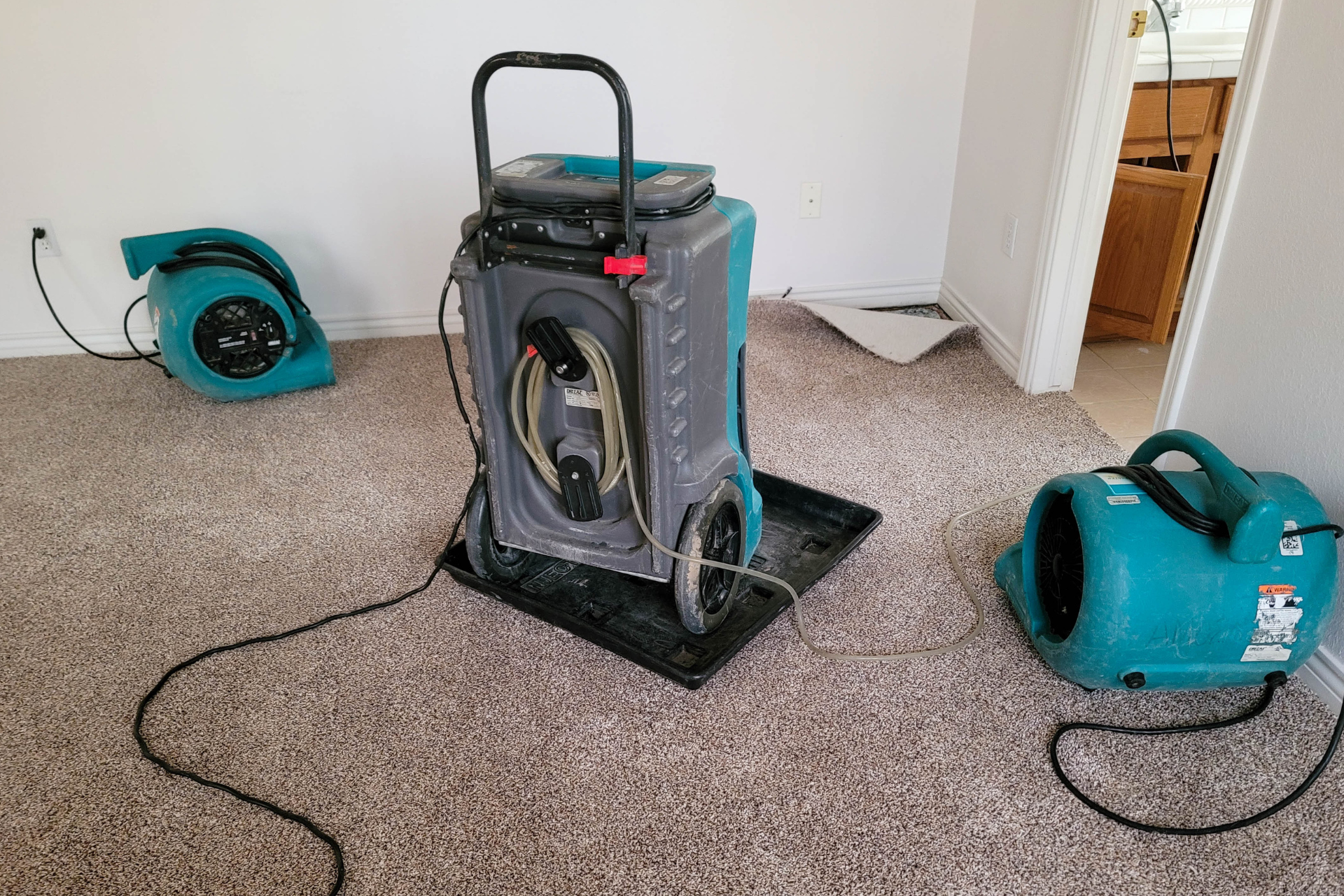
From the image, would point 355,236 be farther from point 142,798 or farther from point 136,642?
point 142,798

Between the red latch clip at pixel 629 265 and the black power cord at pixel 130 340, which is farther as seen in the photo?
the black power cord at pixel 130 340

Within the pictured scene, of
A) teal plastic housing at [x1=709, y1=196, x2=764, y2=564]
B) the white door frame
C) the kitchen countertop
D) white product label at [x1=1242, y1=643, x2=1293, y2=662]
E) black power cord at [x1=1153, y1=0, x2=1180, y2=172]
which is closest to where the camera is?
white product label at [x1=1242, y1=643, x2=1293, y2=662]

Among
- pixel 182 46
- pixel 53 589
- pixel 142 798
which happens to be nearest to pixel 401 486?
pixel 53 589

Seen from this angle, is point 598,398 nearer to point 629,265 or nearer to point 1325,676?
point 629,265

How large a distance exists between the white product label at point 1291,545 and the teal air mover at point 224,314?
7.32 feet

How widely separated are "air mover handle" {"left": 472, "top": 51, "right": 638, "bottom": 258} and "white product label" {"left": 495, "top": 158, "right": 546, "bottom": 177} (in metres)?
0.03

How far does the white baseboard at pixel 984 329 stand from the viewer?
255 cm

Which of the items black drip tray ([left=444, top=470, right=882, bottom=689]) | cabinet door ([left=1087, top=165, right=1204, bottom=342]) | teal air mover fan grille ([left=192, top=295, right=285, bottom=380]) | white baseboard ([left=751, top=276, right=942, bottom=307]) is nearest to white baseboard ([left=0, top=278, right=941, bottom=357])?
white baseboard ([left=751, top=276, right=942, bottom=307])

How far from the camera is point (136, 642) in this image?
5.38ft

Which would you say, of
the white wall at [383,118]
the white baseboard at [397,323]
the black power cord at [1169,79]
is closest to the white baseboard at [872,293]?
the white baseboard at [397,323]

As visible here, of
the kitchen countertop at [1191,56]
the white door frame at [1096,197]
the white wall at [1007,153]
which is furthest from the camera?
the kitchen countertop at [1191,56]

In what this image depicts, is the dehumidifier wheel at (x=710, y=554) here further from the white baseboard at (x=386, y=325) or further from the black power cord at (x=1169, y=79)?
the black power cord at (x=1169, y=79)

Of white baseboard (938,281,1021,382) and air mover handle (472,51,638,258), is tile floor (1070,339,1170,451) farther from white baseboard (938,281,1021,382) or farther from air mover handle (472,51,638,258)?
air mover handle (472,51,638,258)

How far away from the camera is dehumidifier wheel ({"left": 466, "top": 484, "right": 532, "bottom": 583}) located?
1.65m
